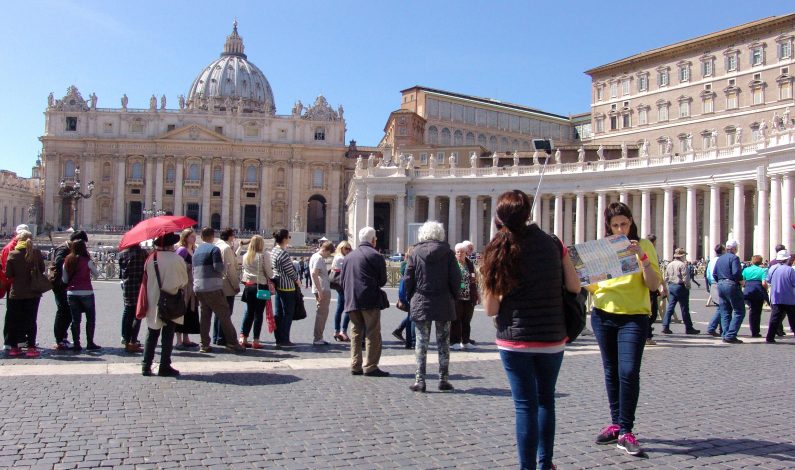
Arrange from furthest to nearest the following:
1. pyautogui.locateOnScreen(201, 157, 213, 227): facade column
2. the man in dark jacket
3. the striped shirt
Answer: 1. pyautogui.locateOnScreen(201, 157, 213, 227): facade column
2. the striped shirt
3. the man in dark jacket

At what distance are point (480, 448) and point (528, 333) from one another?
1.48 meters

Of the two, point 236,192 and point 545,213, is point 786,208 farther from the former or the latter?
point 236,192

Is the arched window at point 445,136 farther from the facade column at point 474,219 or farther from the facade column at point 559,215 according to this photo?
the facade column at point 559,215

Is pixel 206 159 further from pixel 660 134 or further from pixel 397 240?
pixel 660 134

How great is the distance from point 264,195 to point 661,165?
59.4 metres

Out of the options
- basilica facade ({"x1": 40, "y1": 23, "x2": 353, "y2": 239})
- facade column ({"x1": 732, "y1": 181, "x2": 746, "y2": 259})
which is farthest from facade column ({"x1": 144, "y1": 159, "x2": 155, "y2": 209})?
facade column ({"x1": 732, "y1": 181, "x2": 746, "y2": 259})

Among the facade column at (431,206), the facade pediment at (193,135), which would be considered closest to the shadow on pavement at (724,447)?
the facade column at (431,206)

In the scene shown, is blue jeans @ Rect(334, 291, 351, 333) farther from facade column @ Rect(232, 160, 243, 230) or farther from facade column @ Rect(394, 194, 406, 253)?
facade column @ Rect(232, 160, 243, 230)

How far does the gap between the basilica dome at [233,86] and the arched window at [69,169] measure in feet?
96.6

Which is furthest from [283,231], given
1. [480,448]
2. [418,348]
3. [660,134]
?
[660,134]

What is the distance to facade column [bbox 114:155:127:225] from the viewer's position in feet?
290

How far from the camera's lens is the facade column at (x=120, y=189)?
290 feet

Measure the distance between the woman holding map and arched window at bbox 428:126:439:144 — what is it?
A: 69413mm

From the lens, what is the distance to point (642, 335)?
572 centimetres
